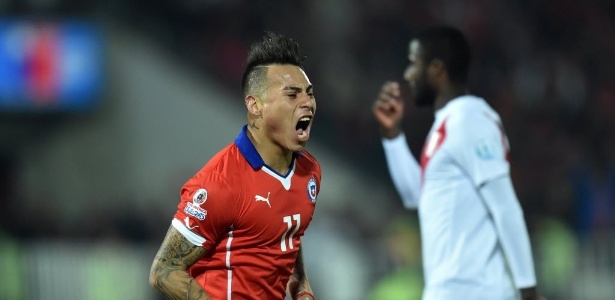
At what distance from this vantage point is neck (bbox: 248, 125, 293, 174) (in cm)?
480

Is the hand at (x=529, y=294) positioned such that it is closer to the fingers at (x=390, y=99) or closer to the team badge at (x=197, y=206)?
the fingers at (x=390, y=99)

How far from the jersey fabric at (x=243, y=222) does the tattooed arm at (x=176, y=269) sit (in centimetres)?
4

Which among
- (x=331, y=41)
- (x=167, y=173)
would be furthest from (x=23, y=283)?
(x=331, y=41)

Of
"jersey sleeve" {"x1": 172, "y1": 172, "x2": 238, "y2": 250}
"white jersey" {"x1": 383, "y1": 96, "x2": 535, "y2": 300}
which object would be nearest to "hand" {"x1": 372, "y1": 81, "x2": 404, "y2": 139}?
"white jersey" {"x1": 383, "y1": 96, "x2": 535, "y2": 300}

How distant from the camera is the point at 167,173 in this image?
15539 millimetres

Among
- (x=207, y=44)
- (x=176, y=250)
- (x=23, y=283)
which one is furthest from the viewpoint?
(x=207, y=44)

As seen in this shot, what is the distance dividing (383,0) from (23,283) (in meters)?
6.61

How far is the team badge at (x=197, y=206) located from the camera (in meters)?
4.47

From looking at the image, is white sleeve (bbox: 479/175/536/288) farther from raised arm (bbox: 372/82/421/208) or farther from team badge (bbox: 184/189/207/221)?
team badge (bbox: 184/189/207/221)

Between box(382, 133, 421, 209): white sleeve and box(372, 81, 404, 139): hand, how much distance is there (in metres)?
0.06

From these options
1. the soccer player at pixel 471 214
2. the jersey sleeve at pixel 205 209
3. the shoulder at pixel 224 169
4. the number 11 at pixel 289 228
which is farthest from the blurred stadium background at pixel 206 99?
the jersey sleeve at pixel 205 209

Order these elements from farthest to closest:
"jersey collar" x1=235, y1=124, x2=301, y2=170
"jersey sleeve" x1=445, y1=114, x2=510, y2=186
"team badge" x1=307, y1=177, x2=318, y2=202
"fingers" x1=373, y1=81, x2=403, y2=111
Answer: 1. "fingers" x1=373, y1=81, x2=403, y2=111
2. "jersey sleeve" x1=445, y1=114, x2=510, y2=186
3. "team badge" x1=307, y1=177, x2=318, y2=202
4. "jersey collar" x1=235, y1=124, x2=301, y2=170

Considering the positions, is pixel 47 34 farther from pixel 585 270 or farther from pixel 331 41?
pixel 585 270

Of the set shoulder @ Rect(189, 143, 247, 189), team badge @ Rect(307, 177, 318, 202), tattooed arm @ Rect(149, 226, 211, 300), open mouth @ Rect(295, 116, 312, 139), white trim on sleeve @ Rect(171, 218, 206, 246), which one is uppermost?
open mouth @ Rect(295, 116, 312, 139)
